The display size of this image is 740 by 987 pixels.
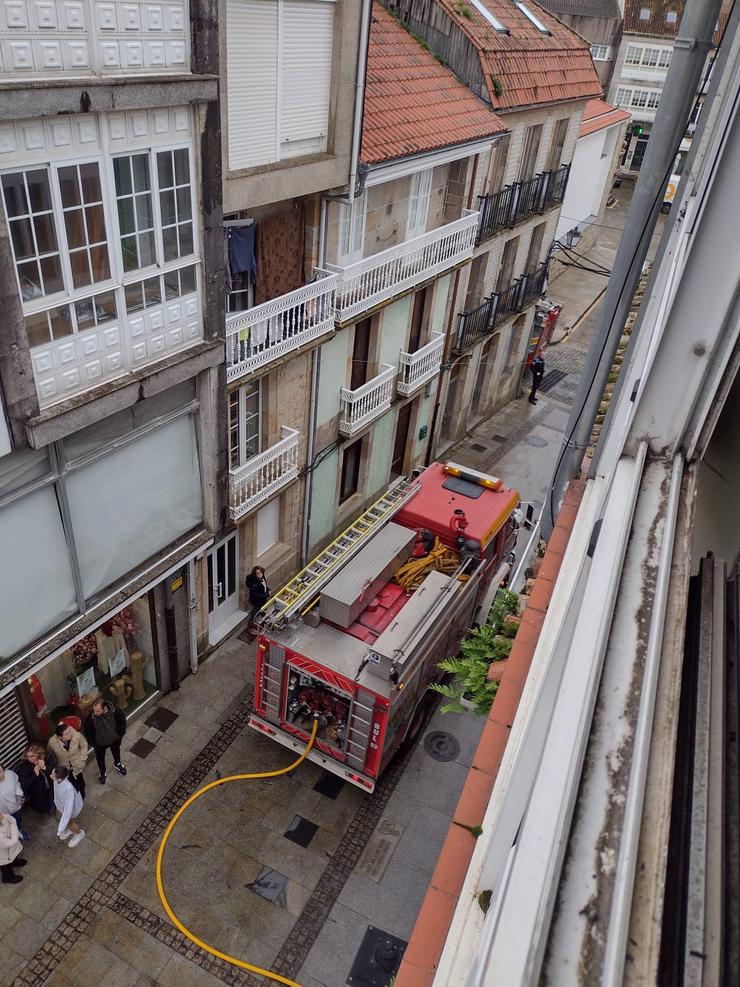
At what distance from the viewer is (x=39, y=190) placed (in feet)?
28.3

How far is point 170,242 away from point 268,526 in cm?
814

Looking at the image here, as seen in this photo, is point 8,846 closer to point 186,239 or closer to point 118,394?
point 118,394

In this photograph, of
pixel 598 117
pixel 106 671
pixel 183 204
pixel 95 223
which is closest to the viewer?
pixel 95 223

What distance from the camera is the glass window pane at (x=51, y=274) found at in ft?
29.7

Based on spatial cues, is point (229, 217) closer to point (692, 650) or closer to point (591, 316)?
point (692, 650)

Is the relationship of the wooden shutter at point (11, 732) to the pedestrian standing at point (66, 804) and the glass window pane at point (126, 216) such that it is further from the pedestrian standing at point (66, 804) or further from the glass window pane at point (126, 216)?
the glass window pane at point (126, 216)

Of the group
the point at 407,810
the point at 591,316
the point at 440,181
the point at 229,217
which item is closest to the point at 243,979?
the point at 407,810

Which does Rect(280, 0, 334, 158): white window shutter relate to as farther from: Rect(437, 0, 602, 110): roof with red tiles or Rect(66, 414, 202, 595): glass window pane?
Rect(437, 0, 602, 110): roof with red tiles

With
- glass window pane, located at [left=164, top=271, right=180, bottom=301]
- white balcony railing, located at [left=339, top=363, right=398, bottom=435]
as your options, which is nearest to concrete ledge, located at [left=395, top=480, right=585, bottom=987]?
glass window pane, located at [left=164, top=271, right=180, bottom=301]

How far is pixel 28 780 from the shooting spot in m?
12.2

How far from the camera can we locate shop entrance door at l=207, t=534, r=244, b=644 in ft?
53.1

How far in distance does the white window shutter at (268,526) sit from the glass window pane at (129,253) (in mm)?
7431

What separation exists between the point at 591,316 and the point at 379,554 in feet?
94.5

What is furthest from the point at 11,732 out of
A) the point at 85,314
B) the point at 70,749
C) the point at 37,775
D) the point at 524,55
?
the point at 524,55
